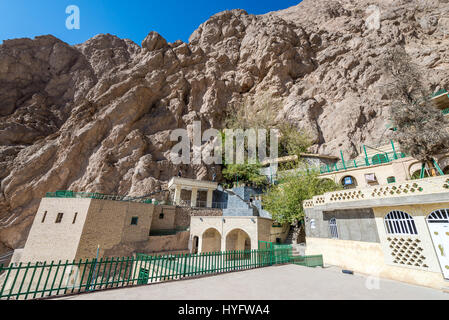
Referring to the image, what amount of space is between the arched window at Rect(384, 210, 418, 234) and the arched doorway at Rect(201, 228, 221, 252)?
14.8 meters

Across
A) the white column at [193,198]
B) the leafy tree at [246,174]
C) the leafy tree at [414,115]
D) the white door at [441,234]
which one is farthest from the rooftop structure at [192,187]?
the white door at [441,234]

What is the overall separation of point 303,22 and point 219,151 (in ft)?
132

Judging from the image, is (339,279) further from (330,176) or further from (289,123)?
(289,123)

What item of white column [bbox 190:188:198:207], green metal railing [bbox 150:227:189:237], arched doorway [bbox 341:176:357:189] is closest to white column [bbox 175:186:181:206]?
white column [bbox 190:188:198:207]

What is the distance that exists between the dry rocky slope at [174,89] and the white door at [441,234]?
20.4 meters

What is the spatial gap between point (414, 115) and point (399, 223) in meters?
8.02

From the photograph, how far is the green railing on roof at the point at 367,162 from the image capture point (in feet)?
67.9

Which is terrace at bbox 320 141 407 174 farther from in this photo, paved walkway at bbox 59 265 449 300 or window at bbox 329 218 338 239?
paved walkway at bbox 59 265 449 300

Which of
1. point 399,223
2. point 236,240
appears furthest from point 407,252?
point 236,240

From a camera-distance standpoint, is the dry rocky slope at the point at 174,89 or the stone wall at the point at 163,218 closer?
the stone wall at the point at 163,218

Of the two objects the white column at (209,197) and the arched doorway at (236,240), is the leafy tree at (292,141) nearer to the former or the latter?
the white column at (209,197)

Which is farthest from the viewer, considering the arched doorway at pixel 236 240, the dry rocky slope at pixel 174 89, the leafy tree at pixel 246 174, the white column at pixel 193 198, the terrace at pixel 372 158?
the leafy tree at pixel 246 174

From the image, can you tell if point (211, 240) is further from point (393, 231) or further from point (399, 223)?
point (399, 223)
